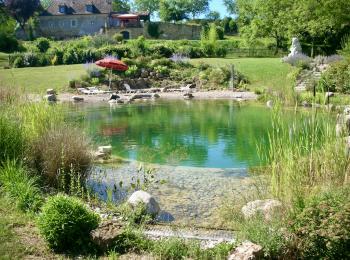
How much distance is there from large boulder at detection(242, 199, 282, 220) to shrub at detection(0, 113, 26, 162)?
3523 mm

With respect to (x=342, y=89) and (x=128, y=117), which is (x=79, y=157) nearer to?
(x=128, y=117)

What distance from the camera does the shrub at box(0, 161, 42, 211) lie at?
6.13 m

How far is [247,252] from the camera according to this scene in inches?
177

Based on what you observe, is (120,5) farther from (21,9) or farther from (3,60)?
(3,60)

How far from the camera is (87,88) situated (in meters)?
25.9

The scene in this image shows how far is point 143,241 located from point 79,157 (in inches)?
114

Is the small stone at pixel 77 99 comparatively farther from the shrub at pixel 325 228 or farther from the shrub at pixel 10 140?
the shrub at pixel 325 228

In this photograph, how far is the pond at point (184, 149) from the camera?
7.82 metres

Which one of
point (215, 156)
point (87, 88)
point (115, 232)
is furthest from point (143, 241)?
point (87, 88)

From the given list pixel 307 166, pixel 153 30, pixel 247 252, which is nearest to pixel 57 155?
pixel 307 166

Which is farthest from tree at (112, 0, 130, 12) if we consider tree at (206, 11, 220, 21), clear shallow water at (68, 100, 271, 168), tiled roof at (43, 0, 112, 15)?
clear shallow water at (68, 100, 271, 168)

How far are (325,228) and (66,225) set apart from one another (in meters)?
2.60

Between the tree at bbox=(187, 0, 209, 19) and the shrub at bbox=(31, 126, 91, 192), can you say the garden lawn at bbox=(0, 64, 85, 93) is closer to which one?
the shrub at bbox=(31, 126, 91, 192)

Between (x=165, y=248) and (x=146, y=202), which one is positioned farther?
(x=146, y=202)
